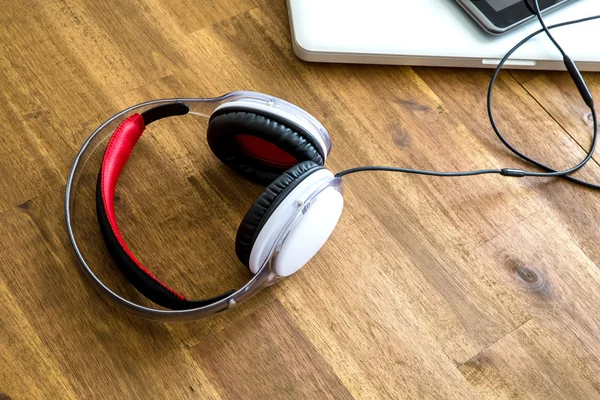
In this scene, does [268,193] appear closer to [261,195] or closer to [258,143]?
[261,195]

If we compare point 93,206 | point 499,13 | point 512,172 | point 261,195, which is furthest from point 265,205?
point 499,13

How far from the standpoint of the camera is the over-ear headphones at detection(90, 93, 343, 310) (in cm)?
75

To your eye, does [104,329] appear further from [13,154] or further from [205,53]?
[205,53]

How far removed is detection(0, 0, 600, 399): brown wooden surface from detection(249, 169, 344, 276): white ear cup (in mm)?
76

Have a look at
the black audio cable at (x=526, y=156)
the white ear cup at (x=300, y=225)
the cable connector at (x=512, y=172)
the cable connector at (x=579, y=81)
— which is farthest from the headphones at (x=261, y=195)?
the cable connector at (x=579, y=81)

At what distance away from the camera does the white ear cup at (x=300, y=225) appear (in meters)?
0.75

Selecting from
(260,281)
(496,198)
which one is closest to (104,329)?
(260,281)

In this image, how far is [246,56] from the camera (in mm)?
993

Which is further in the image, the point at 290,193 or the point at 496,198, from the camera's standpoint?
the point at 496,198

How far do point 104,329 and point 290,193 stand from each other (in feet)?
0.84

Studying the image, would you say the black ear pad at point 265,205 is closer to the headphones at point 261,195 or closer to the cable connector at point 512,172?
the headphones at point 261,195

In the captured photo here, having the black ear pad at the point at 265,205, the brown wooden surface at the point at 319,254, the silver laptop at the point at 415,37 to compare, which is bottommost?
the brown wooden surface at the point at 319,254

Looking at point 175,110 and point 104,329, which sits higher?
point 175,110

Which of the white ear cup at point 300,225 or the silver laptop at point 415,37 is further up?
the silver laptop at point 415,37
